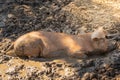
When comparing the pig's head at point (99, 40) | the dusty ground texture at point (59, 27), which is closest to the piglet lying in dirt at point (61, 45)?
the pig's head at point (99, 40)

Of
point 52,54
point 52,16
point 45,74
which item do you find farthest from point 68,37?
point 52,16

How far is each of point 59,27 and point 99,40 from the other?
1.20m

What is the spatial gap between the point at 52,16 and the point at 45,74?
6.63 ft

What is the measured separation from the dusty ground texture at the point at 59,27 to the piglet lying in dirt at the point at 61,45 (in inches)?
4.7

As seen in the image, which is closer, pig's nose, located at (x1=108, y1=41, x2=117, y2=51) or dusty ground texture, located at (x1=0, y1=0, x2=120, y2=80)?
dusty ground texture, located at (x1=0, y1=0, x2=120, y2=80)

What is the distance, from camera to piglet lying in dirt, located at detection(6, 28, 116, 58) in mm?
6180

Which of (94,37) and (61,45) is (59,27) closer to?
(61,45)

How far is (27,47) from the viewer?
6195 mm

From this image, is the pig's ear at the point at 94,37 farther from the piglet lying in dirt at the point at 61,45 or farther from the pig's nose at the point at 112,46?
the pig's nose at the point at 112,46

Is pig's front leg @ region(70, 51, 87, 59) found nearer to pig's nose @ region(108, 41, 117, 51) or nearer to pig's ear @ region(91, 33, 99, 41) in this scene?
pig's ear @ region(91, 33, 99, 41)

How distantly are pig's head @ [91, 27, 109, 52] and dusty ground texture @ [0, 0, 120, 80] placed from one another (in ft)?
0.45

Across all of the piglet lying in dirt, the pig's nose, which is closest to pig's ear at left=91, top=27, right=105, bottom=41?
the piglet lying in dirt

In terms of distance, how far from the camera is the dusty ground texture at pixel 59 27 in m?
5.75

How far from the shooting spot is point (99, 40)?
618 centimetres
